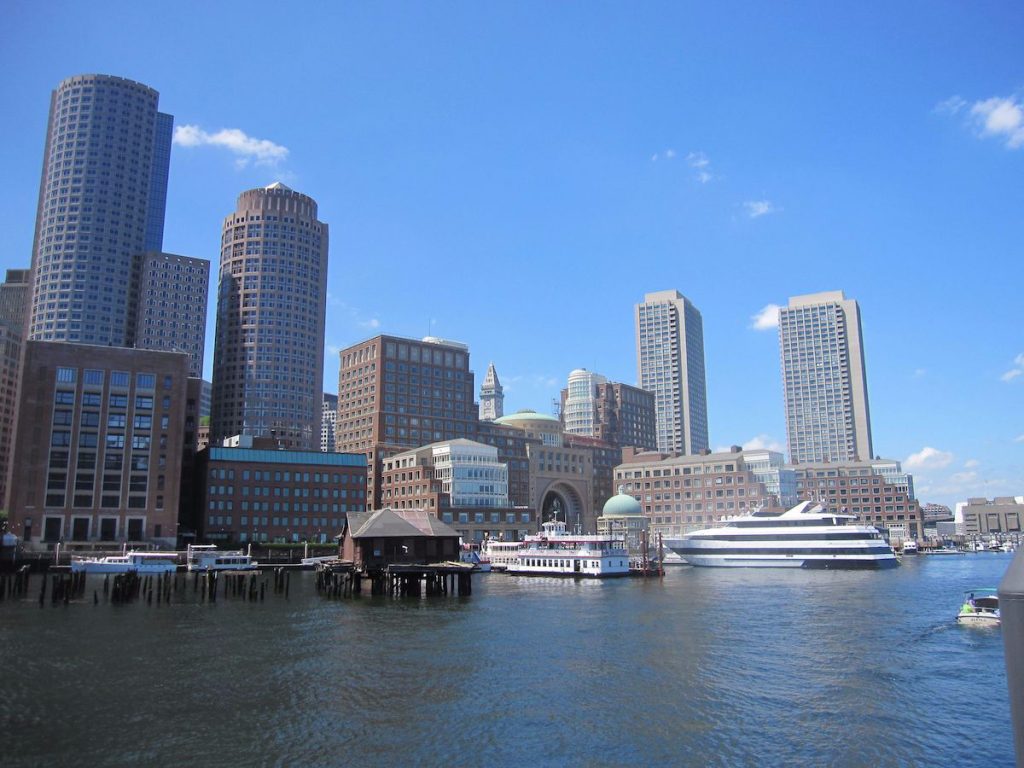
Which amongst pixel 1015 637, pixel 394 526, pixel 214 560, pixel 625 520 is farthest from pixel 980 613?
pixel 625 520

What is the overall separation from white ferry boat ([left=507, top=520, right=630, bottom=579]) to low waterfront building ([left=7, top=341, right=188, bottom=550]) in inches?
2520

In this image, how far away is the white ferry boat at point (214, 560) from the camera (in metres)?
131

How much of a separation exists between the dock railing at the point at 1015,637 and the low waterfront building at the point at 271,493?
165500 mm

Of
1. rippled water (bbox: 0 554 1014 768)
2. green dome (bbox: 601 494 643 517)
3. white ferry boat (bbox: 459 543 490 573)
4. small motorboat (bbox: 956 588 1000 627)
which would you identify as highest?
green dome (bbox: 601 494 643 517)

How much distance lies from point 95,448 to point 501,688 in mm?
125402

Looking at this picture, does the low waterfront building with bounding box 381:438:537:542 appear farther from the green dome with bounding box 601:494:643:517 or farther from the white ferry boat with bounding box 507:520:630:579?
the white ferry boat with bounding box 507:520:630:579

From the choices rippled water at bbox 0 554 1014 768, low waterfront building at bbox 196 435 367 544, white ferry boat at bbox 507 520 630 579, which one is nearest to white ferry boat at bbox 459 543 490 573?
white ferry boat at bbox 507 520 630 579

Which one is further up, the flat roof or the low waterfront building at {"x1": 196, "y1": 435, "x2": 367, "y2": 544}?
the flat roof

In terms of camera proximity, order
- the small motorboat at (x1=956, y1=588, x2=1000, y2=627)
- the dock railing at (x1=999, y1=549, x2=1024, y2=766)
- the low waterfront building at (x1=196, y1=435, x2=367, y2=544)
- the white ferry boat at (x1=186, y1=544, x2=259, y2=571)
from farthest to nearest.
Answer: the low waterfront building at (x1=196, y1=435, x2=367, y2=544), the white ferry boat at (x1=186, y1=544, x2=259, y2=571), the small motorboat at (x1=956, y1=588, x2=1000, y2=627), the dock railing at (x1=999, y1=549, x2=1024, y2=766)

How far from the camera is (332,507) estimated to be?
17550 centimetres

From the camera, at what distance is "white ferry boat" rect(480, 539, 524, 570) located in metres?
144

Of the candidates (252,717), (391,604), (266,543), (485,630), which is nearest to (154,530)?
(266,543)

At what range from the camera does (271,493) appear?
555ft

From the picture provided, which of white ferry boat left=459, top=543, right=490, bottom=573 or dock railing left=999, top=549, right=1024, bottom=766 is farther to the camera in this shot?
white ferry boat left=459, top=543, right=490, bottom=573
